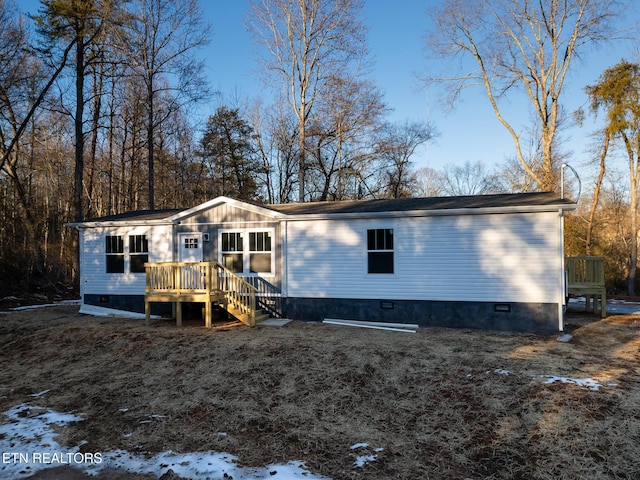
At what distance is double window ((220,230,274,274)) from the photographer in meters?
10.7

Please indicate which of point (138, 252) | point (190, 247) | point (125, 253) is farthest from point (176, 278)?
point (125, 253)

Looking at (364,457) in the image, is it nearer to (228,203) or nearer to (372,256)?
(372,256)

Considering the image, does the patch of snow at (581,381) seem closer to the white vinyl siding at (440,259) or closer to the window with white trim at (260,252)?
the white vinyl siding at (440,259)

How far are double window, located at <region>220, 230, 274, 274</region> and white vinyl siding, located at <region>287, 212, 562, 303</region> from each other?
25.9 inches

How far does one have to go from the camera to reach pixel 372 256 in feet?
32.8

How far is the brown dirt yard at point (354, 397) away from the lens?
3938 millimetres

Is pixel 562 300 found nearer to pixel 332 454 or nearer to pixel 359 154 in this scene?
pixel 332 454

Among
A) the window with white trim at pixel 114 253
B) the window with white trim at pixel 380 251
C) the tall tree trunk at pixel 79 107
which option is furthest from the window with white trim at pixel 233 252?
the tall tree trunk at pixel 79 107

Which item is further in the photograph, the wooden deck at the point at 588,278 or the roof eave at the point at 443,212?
the wooden deck at the point at 588,278

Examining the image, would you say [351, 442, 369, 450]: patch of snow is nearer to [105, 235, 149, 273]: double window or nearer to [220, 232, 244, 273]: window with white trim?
[220, 232, 244, 273]: window with white trim

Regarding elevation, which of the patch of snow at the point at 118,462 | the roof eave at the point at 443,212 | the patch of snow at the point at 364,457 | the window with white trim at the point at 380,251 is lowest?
the patch of snow at the point at 118,462

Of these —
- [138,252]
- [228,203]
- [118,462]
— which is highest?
[228,203]

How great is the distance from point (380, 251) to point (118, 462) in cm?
724

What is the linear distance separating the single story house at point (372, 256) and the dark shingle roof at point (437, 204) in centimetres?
3
